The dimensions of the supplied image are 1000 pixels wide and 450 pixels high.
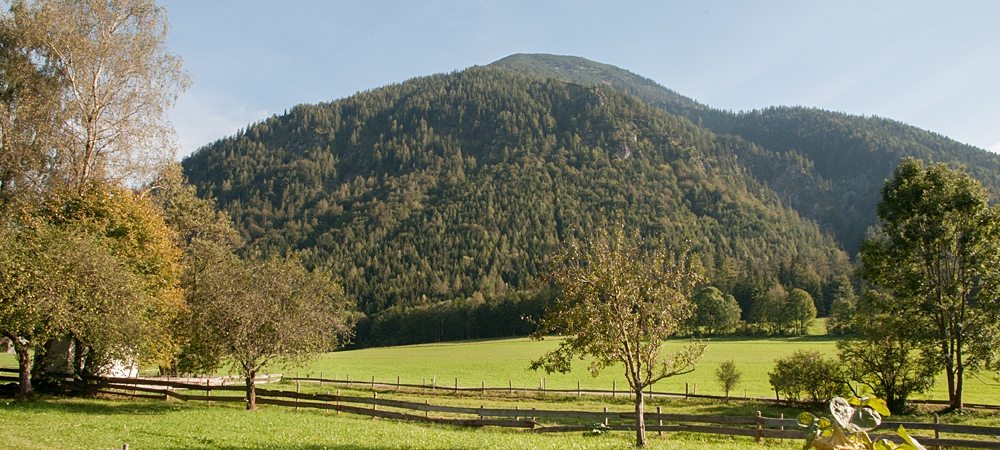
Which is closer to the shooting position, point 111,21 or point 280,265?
point 111,21

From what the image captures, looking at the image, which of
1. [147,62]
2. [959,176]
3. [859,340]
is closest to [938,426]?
[859,340]

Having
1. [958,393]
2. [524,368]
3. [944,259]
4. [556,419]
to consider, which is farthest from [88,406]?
[944,259]

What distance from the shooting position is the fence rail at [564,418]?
59.2 feet

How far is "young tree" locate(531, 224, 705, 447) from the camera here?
15867 mm

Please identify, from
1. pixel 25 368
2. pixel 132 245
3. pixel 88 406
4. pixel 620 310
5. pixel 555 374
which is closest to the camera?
pixel 620 310

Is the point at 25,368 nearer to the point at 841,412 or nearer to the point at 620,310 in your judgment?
the point at 620,310

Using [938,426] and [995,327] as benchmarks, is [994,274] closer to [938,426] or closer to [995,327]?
[995,327]

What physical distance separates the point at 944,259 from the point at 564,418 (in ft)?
74.9

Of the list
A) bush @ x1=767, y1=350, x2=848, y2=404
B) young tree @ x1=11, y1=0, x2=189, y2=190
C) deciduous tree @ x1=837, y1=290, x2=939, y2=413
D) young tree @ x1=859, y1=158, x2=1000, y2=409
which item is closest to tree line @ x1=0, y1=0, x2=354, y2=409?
young tree @ x1=11, y1=0, x2=189, y2=190

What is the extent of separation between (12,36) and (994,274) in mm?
50370

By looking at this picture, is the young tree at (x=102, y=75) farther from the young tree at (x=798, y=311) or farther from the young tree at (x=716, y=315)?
the young tree at (x=798, y=311)

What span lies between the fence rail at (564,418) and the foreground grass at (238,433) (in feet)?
1.82

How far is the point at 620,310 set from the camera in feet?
52.5

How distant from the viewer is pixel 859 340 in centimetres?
3073
